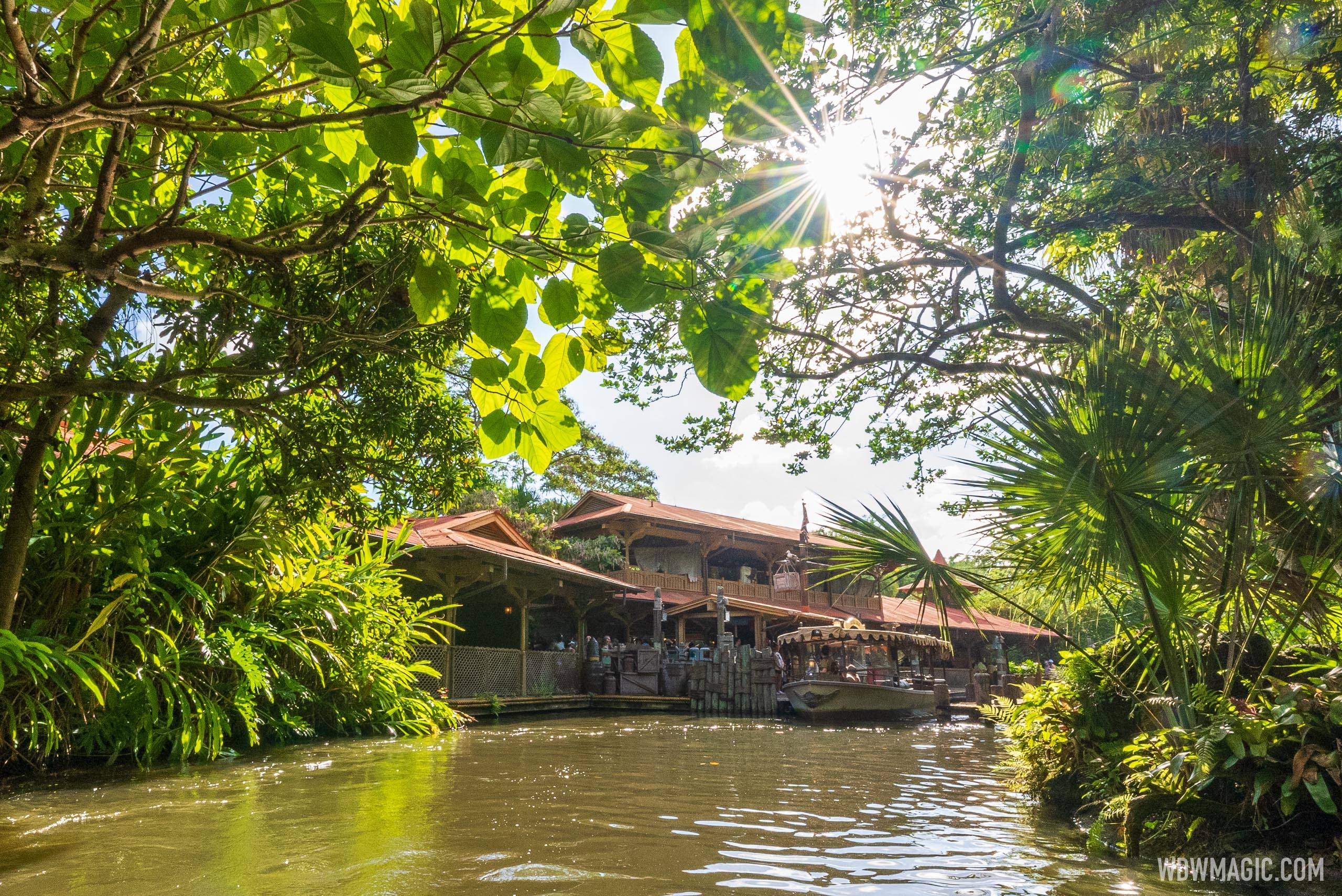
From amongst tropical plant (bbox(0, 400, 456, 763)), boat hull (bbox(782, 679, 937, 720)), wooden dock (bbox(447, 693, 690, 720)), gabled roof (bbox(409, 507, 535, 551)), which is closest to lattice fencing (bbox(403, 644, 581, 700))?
wooden dock (bbox(447, 693, 690, 720))

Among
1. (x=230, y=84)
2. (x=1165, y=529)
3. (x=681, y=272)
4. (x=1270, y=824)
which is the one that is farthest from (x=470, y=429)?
(x=1270, y=824)

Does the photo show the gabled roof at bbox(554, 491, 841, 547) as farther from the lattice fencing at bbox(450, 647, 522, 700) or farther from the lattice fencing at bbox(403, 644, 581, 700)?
the lattice fencing at bbox(450, 647, 522, 700)

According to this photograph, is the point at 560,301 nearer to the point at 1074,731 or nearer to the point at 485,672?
the point at 1074,731

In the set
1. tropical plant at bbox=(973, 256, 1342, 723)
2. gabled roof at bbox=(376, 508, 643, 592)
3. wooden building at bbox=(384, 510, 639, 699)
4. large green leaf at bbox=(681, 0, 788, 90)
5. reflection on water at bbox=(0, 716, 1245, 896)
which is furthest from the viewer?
gabled roof at bbox=(376, 508, 643, 592)

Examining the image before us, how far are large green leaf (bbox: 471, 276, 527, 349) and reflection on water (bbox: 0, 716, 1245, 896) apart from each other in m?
2.23

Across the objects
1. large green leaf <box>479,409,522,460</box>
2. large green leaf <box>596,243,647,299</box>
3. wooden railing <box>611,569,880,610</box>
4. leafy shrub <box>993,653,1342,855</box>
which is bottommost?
leafy shrub <box>993,653,1342,855</box>

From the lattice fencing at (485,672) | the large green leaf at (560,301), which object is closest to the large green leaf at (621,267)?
the large green leaf at (560,301)

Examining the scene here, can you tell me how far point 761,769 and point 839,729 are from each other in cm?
793

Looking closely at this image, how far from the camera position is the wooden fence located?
1756 cm

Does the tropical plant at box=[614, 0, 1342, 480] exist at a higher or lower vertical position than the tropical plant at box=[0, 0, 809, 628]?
higher

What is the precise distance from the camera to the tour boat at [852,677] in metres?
16.9

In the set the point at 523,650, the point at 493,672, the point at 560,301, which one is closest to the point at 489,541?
the point at 523,650

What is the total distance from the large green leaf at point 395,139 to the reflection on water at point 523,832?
8.66ft

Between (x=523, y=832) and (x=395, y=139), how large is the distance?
3.70m
